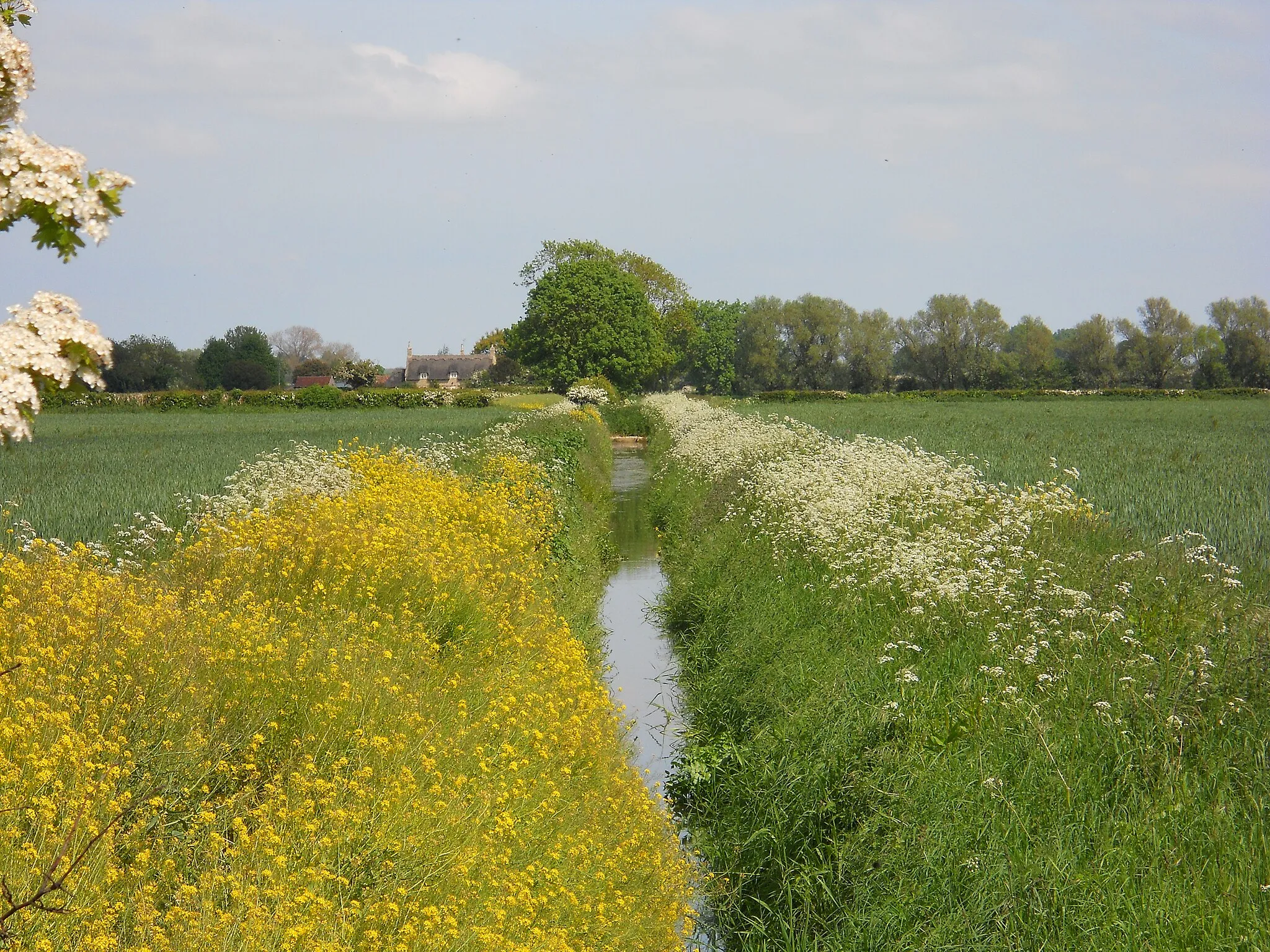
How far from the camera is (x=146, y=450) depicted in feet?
78.3

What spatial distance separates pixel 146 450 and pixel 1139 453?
2156 centimetres

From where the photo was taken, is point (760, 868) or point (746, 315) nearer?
point (760, 868)

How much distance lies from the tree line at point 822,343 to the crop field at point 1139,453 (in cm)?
→ 2483

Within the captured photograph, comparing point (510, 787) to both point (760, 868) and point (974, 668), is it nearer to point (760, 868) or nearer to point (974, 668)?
point (760, 868)

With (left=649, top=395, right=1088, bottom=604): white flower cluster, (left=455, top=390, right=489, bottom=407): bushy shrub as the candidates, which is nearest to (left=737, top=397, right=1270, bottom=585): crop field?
(left=649, top=395, right=1088, bottom=604): white flower cluster

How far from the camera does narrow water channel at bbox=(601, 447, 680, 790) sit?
29.2ft

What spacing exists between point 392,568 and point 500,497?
461cm

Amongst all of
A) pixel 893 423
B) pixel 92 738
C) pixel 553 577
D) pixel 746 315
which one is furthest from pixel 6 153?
pixel 746 315

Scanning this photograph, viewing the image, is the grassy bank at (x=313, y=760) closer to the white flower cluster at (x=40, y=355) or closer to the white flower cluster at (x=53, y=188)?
the white flower cluster at (x=40, y=355)

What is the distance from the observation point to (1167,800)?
5.43m

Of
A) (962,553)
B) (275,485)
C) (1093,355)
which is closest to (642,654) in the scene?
(962,553)

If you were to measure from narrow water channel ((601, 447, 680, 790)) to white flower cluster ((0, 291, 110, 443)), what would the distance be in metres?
5.26

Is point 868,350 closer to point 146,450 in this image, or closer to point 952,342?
point 952,342

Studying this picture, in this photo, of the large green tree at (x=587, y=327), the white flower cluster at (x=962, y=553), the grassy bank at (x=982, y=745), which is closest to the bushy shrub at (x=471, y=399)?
the large green tree at (x=587, y=327)
